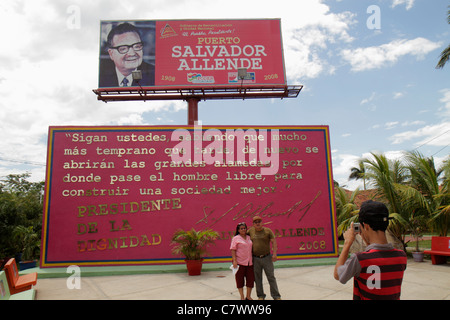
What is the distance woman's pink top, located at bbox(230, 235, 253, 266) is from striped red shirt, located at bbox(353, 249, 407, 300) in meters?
3.17

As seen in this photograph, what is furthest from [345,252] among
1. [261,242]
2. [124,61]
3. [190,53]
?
[124,61]

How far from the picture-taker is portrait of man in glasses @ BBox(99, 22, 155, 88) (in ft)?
40.5

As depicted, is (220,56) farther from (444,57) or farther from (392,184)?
(444,57)

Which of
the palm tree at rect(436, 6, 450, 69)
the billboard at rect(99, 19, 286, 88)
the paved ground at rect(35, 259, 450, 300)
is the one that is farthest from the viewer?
the palm tree at rect(436, 6, 450, 69)

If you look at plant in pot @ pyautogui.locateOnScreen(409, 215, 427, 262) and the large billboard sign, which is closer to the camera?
the large billboard sign

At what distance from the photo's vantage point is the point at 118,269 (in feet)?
28.0

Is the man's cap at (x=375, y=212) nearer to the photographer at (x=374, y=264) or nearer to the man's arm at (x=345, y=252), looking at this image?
the photographer at (x=374, y=264)

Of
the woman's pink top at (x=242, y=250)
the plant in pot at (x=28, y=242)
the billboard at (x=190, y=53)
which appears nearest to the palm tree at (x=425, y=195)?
the billboard at (x=190, y=53)

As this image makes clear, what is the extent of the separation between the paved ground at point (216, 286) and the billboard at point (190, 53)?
24.3 feet

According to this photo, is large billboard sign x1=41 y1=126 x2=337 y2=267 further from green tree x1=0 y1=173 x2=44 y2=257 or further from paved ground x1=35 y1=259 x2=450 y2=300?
green tree x1=0 y1=173 x2=44 y2=257

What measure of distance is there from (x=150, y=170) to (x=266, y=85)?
233 inches

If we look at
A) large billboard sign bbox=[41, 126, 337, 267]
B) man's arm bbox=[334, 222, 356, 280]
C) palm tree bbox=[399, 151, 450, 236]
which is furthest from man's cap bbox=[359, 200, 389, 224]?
palm tree bbox=[399, 151, 450, 236]

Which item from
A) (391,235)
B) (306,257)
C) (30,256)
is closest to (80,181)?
(30,256)

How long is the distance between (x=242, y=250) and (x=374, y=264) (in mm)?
3325
